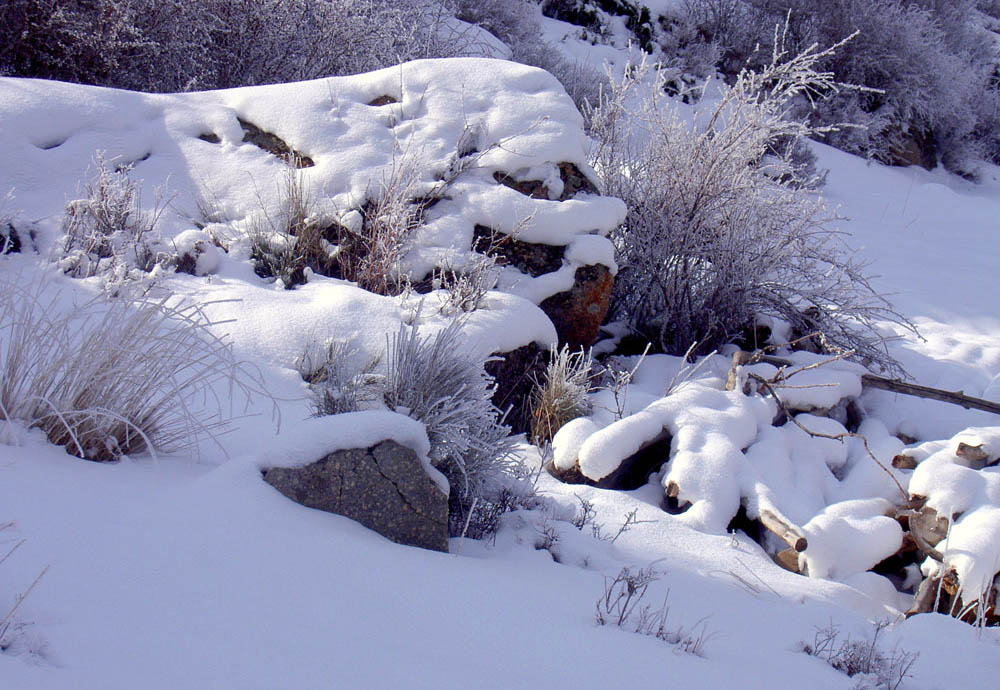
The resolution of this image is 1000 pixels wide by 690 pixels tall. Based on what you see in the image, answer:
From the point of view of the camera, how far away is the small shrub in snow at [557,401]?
3607 millimetres

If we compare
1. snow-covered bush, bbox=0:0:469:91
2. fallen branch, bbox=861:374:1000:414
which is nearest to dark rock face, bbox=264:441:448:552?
fallen branch, bbox=861:374:1000:414

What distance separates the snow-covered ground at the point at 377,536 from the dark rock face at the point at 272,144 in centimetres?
5

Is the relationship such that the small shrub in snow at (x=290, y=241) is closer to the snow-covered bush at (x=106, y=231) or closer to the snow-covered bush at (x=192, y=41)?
the snow-covered bush at (x=106, y=231)

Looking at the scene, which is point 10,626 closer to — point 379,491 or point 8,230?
point 379,491

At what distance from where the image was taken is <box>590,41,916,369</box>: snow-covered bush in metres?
4.59

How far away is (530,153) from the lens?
4422mm

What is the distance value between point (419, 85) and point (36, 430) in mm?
Result: 3279

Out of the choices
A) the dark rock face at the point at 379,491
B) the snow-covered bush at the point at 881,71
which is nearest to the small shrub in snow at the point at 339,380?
the dark rock face at the point at 379,491

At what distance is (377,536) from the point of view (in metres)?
2.06

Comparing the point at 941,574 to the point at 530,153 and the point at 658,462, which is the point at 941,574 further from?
the point at 530,153

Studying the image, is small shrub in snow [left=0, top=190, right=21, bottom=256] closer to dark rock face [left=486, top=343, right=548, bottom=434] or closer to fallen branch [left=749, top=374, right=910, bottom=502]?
dark rock face [left=486, top=343, right=548, bottom=434]

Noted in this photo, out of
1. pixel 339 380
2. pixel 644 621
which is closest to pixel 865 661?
pixel 644 621

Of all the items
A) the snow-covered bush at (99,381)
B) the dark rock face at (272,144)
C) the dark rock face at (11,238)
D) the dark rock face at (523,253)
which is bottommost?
the dark rock face at (11,238)

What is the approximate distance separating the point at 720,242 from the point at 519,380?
1.60 m
